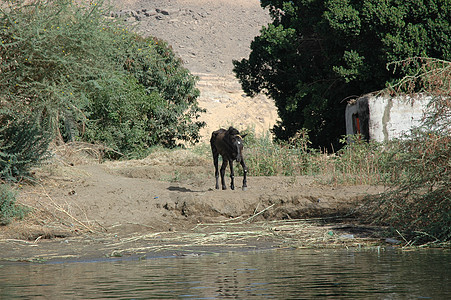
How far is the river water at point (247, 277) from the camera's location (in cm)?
664

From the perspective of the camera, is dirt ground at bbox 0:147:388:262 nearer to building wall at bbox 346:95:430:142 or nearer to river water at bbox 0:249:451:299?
river water at bbox 0:249:451:299

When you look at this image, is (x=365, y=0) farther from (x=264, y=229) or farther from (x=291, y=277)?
(x=291, y=277)

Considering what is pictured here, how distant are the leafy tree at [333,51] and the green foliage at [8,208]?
1527cm

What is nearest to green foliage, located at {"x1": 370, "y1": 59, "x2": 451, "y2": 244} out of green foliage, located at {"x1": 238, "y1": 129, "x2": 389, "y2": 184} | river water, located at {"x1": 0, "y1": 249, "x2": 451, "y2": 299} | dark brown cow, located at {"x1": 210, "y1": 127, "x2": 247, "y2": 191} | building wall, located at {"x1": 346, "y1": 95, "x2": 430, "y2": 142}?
river water, located at {"x1": 0, "y1": 249, "x2": 451, "y2": 299}

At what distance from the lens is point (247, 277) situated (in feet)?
25.0

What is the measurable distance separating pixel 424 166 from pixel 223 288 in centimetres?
480

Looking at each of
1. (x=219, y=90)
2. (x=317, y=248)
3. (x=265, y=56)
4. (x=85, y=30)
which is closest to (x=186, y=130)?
(x=265, y=56)

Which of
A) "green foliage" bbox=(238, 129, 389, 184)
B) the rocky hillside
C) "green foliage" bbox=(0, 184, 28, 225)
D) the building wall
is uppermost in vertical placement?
the rocky hillside

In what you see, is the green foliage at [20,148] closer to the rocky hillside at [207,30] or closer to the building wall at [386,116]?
the building wall at [386,116]

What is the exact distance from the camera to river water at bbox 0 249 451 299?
21.8 ft

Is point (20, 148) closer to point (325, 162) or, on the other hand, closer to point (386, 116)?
point (325, 162)

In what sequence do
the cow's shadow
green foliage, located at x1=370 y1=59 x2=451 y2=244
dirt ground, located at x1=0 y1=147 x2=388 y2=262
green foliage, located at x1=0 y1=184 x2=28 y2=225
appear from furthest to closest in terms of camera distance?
1. the cow's shadow
2. green foliage, located at x1=0 y1=184 x2=28 y2=225
3. dirt ground, located at x1=0 y1=147 x2=388 y2=262
4. green foliage, located at x1=370 y1=59 x2=451 y2=244

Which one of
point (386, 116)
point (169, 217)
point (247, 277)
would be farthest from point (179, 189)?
point (386, 116)

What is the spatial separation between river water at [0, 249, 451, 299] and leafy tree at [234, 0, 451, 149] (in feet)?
50.2
